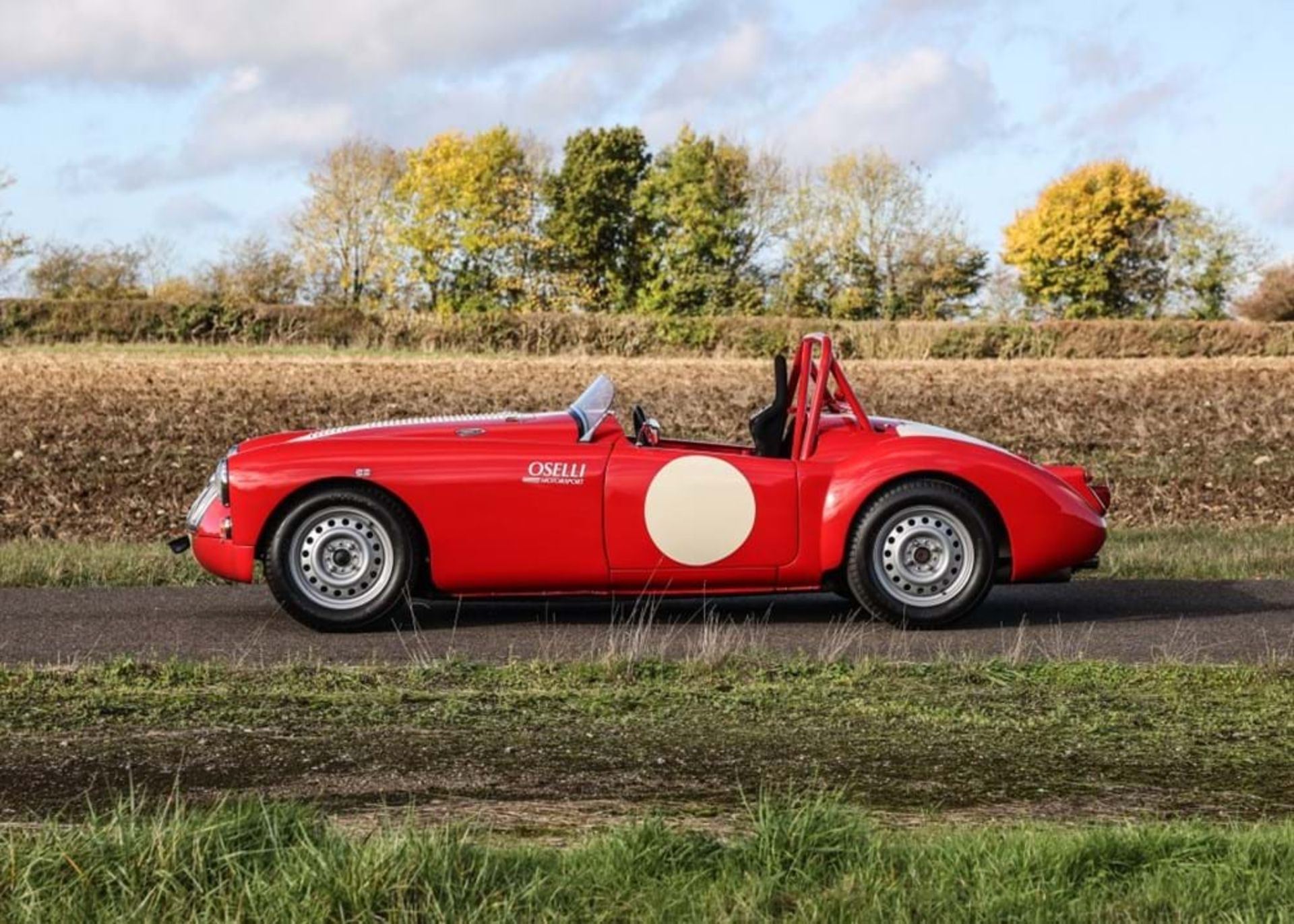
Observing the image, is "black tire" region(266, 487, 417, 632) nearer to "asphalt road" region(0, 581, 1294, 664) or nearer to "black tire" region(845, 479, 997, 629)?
"asphalt road" region(0, 581, 1294, 664)

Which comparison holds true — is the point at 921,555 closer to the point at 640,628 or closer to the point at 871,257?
the point at 640,628

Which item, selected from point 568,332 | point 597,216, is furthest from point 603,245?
Result: point 568,332

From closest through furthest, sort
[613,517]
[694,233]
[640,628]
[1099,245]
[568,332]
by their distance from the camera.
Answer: [640,628], [613,517], [568,332], [694,233], [1099,245]

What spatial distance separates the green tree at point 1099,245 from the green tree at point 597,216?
24134 mm

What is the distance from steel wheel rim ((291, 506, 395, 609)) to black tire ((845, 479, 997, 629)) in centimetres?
244

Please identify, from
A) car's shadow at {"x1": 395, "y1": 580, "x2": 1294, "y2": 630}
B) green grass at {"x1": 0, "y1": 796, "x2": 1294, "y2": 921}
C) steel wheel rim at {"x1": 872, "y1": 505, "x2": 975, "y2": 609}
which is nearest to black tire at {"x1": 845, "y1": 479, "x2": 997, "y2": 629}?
steel wheel rim at {"x1": 872, "y1": 505, "x2": 975, "y2": 609}

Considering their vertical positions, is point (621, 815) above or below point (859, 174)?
below

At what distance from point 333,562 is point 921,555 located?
3.06 m

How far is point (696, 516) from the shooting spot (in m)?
9.34

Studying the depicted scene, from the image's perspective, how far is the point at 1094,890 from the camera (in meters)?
4.43

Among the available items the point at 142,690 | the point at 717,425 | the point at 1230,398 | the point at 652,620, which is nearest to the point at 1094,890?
the point at 142,690

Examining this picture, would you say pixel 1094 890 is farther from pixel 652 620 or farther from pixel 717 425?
pixel 717 425

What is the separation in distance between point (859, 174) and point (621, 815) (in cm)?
8006

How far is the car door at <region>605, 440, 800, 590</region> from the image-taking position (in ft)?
30.6
